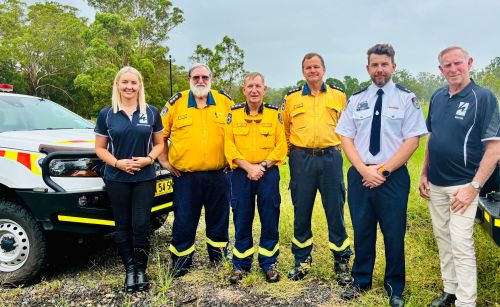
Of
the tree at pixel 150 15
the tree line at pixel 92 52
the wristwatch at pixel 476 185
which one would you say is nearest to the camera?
the wristwatch at pixel 476 185

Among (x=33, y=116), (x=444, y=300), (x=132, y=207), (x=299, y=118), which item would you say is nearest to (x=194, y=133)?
(x=132, y=207)

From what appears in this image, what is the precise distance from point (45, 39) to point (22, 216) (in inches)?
1201

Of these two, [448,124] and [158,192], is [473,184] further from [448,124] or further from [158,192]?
[158,192]

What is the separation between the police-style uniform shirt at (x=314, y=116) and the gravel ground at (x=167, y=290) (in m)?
1.16

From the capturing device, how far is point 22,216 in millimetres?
3432

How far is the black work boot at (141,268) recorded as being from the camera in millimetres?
3400

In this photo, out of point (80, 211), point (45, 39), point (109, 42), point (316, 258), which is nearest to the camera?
point (80, 211)

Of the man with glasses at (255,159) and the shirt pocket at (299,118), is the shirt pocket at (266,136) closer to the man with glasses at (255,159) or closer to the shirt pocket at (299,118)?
the man with glasses at (255,159)

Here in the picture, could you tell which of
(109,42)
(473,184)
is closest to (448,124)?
(473,184)

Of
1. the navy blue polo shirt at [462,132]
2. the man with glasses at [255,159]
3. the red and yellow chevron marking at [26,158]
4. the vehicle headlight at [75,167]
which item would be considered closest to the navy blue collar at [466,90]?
the navy blue polo shirt at [462,132]

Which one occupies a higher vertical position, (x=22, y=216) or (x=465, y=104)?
(x=465, y=104)

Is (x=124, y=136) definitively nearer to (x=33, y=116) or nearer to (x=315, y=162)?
(x=315, y=162)

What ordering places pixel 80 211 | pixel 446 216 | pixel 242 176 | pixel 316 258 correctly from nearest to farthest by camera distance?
pixel 446 216 → pixel 80 211 → pixel 242 176 → pixel 316 258

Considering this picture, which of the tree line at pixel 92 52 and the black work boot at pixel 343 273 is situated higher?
the tree line at pixel 92 52
